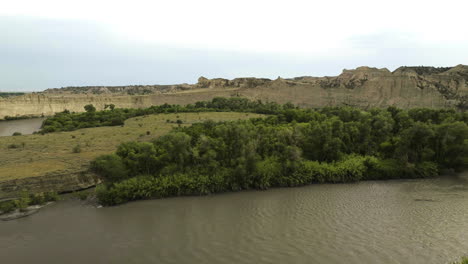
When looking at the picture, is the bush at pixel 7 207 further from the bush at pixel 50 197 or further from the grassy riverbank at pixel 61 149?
the grassy riverbank at pixel 61 149

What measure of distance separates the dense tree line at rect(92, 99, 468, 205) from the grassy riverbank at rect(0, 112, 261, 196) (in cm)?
371

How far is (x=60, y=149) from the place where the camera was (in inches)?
1080

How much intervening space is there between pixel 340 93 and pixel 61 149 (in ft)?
174

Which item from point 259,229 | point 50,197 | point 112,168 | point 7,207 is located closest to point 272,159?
point 259,229

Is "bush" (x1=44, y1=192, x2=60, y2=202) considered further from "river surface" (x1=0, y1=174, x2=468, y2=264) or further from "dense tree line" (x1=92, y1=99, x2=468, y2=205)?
"dense tree line" (x1=92, y1=99, x2=468, y2=205)

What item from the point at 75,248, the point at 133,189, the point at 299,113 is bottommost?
the point at 75,248

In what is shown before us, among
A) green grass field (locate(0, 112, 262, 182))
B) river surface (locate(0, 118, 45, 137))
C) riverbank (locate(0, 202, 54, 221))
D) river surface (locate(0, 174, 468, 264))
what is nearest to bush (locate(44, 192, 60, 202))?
river surface (locate(0, 174, 468, 264))

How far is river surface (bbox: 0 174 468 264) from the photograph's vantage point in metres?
13.1

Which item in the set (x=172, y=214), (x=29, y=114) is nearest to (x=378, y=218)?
(x=172, y=214)

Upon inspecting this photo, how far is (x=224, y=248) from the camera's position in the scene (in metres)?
13.6

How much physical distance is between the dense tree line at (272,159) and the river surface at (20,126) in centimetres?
3589

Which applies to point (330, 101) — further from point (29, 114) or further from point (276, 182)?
point (29, 114)

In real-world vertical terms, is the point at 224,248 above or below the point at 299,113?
below

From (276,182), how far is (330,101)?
46372 millimetres
